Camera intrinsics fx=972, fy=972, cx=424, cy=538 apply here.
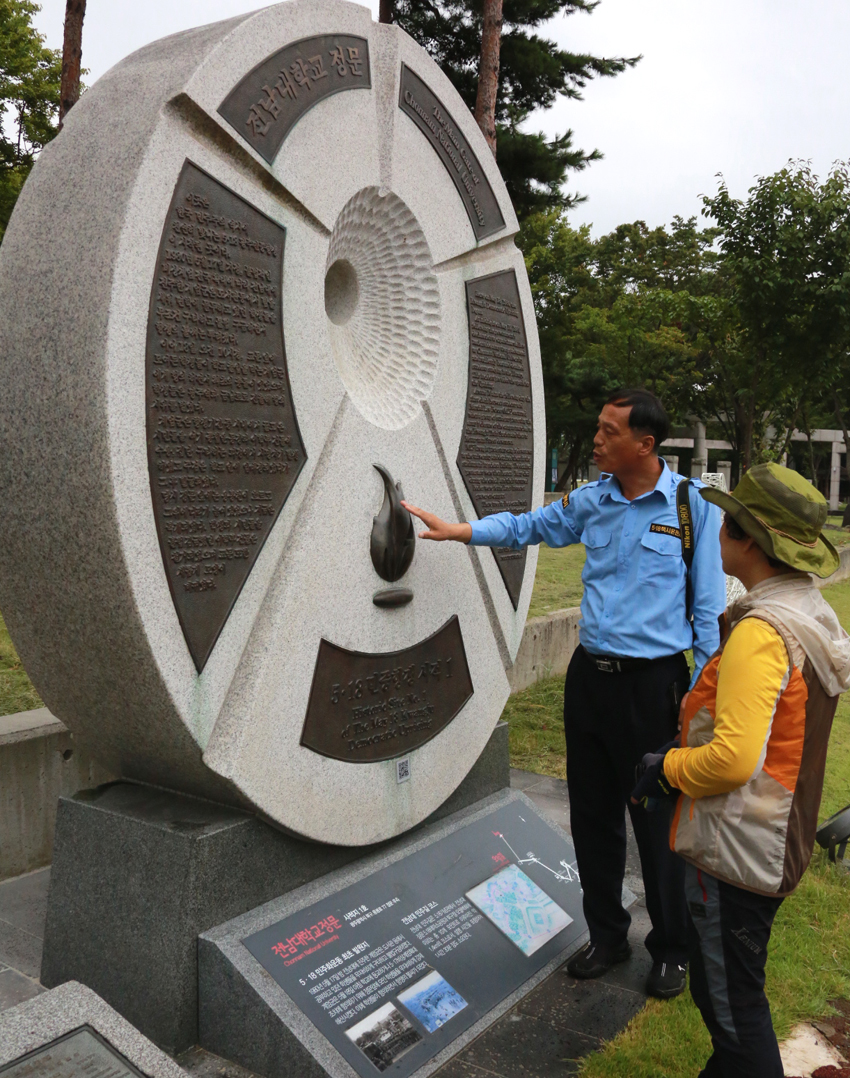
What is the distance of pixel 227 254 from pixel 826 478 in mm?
56339

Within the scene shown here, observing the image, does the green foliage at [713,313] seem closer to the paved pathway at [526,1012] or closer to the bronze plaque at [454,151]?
the bronze plaque at [454,151]

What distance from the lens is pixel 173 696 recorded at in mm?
2787

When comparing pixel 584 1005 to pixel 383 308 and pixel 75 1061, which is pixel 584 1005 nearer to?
pixel 75 1061

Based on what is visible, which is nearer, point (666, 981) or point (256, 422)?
point (256, 422)

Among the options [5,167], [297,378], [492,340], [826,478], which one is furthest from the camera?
[826,478]

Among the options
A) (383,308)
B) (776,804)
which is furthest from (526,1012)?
(383,308)

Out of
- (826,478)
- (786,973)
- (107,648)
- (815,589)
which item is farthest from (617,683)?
(826,478)

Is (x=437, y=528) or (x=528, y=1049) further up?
(x=437, y=528)

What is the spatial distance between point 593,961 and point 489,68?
8.01 m

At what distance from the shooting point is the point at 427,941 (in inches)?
130

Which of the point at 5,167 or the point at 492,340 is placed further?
the point at 5,167

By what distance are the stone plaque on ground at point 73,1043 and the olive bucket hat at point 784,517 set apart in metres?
1.75

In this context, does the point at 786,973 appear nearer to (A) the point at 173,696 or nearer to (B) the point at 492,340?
(A) the point at 173,696

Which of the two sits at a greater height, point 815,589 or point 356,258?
point 356,258
